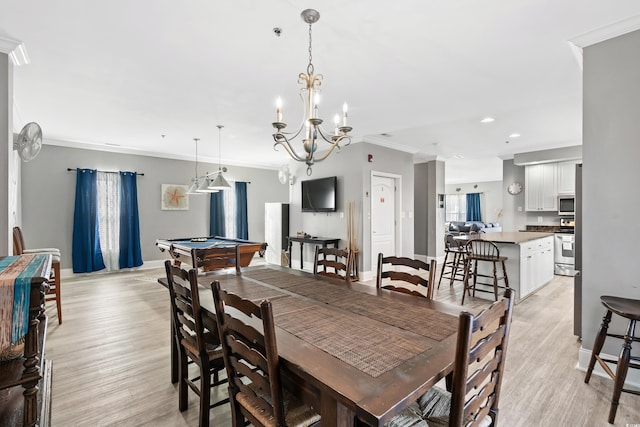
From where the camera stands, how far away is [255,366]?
132 centimetres

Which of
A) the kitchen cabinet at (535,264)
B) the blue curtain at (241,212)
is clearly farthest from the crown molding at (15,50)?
the kitchen cabinet at (535,264)

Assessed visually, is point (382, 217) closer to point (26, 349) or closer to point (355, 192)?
point (355, 192)

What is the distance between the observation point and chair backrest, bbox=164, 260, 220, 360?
1632mm

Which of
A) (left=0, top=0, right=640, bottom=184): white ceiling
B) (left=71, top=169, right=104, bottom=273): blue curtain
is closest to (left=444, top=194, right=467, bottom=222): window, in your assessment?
(left=0, top=0, right=640, bottom=184): white ceiling

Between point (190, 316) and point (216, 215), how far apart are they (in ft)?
20.5

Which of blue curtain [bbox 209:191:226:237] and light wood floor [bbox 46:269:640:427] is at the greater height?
blue curtain [bbox 209:191:226:237]

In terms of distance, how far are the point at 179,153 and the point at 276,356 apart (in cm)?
693

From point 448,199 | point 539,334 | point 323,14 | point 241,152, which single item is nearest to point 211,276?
point 323,14

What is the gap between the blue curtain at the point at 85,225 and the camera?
5.90 m

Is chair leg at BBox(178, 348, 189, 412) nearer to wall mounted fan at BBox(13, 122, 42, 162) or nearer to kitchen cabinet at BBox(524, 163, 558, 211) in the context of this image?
wall mounted fan at BBox(13, 122, 42, 162)

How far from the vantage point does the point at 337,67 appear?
9.49 feet

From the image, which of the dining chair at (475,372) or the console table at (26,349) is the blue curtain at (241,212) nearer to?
the console table at (26,349)

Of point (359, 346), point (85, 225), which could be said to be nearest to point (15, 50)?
point (359, 346)

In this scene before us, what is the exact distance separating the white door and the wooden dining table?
12.8 feet
